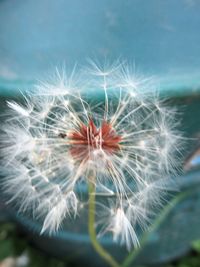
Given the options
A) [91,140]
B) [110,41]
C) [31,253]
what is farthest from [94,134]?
[31,253]

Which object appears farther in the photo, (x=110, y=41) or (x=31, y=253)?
(x=31, y=253)

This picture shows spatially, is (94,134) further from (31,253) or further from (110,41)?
(31,253)

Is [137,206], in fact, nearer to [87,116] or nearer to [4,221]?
[87,116]

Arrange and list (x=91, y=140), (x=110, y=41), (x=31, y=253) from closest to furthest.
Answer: (x=91, y=140)
(x=110, y=41)
(x=31, y=253)

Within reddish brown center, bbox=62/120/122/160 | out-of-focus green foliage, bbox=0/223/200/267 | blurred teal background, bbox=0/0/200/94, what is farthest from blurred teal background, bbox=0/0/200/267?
out-of-focus green foliage, bbox=0/223/200/267

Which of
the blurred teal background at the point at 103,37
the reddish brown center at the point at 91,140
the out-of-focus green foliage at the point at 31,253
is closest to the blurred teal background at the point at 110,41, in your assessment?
the blurred teal background at the point at 103,37

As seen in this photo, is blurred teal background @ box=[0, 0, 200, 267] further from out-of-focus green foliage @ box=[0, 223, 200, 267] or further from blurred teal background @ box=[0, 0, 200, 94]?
out-of-focus green foliage @ box=[0, 223, 200, 267]

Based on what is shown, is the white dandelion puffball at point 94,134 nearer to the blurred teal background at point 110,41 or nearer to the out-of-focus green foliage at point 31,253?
the blurred teal background at point 110,41
